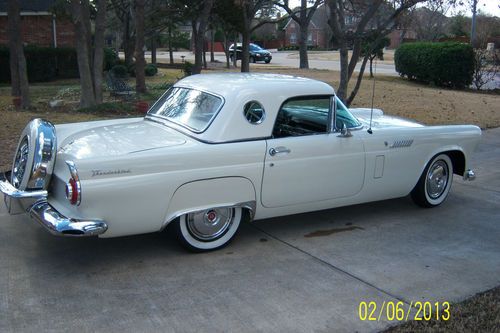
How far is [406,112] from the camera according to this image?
13.3 metres

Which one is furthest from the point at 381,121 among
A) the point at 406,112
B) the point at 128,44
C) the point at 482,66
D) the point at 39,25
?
the point at 39,25

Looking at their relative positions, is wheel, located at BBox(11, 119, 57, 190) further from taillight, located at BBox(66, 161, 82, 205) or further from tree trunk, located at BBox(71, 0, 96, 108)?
tree trunk, located at BBox(71, 0, 96, 108)

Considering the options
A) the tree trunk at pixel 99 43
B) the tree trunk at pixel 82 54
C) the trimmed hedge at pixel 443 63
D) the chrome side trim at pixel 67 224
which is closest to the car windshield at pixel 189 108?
the chrome side trim at pixel 67 224

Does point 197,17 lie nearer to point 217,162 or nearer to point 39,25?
point 39,25

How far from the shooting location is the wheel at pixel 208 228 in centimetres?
445

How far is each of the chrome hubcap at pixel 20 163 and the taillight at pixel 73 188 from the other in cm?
53

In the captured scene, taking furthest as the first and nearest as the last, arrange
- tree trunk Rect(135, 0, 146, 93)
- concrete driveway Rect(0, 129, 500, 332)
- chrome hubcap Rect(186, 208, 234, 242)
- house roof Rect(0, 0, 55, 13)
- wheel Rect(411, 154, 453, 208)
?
house roof Rect(0, 0, 55, 13), tree trunk Rect(135, 0, 146, 93), wheel Rect(411, 154, 453, 208), chrome hubcap Rect(186, 208, 234, 242), concrete driveway Rect(0, 129, 500, 332)

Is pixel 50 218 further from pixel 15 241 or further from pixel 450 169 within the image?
pixel 450 169

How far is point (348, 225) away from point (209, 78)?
79.9 inches

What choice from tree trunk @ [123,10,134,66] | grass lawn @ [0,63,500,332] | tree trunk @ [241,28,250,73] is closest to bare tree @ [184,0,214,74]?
tree trunk @ [241,28,250,73]

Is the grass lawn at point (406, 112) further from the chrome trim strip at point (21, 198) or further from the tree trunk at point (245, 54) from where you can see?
the tree trunk at point (245, 54)

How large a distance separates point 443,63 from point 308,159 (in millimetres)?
18431

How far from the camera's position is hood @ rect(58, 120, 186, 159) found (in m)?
4.19

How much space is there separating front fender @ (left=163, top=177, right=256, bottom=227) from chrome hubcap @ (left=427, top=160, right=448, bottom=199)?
240 cm
